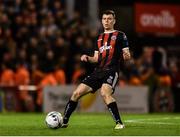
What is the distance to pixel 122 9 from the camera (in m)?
26.4

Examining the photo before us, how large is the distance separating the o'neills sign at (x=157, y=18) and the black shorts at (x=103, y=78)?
13.6m

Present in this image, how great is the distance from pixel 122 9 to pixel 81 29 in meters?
3.38

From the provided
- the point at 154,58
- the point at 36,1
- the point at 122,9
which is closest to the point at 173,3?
the point at 122,9

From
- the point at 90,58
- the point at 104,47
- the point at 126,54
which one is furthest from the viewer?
the point at 104,47

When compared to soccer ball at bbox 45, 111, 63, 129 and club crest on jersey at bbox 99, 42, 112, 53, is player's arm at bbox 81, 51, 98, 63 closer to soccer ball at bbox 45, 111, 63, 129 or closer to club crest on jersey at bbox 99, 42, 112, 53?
club crest on jersey at bbox 99, 42, 112, 53

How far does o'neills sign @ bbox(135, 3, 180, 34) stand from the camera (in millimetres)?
24750

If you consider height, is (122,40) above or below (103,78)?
above

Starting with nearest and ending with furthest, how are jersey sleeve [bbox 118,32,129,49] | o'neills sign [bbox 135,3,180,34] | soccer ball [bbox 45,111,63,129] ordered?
soccer ball [bbox 45,111,63,129] → jersey sleeve [bbox 118,32,129,49] → o'neills sign [bbox 135,3,180,34]

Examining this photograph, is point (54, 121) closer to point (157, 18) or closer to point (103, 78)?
point (103, 78)

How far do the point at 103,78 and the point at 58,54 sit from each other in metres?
10.9

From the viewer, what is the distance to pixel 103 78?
11.2m

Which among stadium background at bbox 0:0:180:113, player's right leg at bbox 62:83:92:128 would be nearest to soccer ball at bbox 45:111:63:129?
player's right leg at bbox 62:83:92:128

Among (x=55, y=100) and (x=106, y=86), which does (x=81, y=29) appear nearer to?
(x=55, y=100)

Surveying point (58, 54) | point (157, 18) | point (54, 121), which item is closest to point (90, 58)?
point (54, 121)
